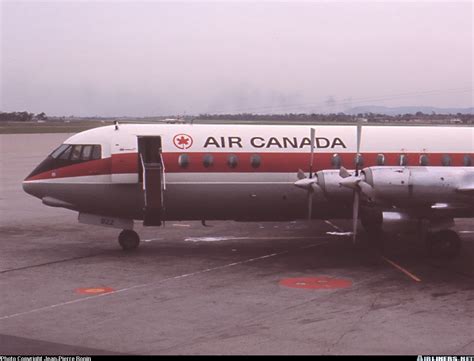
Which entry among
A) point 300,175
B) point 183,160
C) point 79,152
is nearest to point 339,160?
point 300,175

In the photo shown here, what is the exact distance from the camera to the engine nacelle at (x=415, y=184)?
60.9ft

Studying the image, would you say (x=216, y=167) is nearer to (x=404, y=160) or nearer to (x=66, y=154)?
(x=66, y=154)

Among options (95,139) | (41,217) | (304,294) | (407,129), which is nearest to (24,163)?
(41,217)

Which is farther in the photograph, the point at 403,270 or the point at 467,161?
the point at 467,161

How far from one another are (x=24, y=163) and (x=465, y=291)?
175 feet

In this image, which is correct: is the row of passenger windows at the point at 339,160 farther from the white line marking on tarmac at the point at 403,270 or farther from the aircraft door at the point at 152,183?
the white line marking on tarmac at the point at 403,270

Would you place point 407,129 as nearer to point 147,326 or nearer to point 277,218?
point 277,218

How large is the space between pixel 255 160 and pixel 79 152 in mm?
6146

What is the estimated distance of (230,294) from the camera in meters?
16.7

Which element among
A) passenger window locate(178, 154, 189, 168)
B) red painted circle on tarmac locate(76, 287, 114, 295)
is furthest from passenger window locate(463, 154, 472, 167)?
red painted circle on tarmac locate(76, 287, 114, 295)

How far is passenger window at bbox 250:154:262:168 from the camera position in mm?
22250

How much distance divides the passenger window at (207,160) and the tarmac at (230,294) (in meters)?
3.12

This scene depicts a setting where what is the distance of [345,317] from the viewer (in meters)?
14.5

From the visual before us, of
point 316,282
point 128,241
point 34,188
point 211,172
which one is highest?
point 211,172
